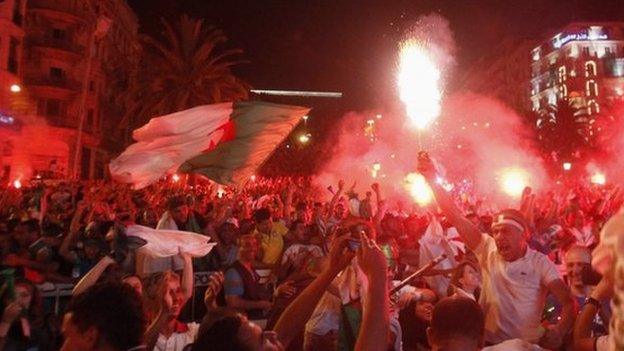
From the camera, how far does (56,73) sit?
48031 millimetres

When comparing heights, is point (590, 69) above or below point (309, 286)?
above

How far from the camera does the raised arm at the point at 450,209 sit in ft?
16.1

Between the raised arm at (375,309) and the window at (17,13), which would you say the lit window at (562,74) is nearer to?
the window at (17,13)

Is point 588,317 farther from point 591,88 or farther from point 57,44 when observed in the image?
point 591,88

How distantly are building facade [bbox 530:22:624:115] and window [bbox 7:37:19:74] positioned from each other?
2717 inches

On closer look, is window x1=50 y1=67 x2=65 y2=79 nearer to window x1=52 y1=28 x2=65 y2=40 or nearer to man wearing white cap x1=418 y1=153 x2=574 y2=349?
window x1=52 y1=28 x2=65 y2=40

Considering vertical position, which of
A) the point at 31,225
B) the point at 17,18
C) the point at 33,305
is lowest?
the point at 33,305

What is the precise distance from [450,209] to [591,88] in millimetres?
89797

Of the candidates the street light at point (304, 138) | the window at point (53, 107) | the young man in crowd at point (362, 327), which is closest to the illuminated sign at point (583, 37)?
the street light at point (304, 138)

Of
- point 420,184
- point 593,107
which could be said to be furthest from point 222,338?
point 593,107

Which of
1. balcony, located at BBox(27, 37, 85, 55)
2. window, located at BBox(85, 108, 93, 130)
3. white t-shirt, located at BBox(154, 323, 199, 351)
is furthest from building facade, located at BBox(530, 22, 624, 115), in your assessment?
white t-shirt, located at BBox(154, 323, 199, 351)

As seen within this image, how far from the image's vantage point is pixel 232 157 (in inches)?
285

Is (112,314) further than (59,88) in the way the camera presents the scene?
No

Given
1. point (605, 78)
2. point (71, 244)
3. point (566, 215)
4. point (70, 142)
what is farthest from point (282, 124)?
point (605, 78)
